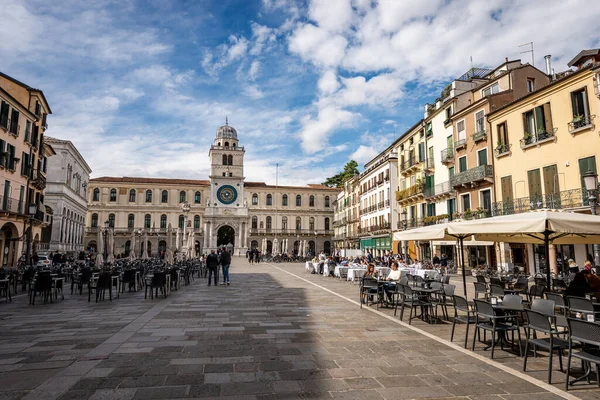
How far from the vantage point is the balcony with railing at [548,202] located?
55.3 ft

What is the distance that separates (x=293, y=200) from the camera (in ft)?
250

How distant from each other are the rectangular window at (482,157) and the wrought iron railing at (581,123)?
597cm

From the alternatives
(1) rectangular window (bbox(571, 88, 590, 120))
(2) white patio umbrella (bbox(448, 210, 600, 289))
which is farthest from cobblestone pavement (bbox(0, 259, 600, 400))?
(1) rectangular window (bbox(571, 88, 590, 120))

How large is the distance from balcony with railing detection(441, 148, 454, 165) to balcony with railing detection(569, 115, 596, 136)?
9223mm

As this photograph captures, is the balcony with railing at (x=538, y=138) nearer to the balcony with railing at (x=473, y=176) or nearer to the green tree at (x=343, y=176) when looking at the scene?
the balcony with railing at (x=473, y=176)

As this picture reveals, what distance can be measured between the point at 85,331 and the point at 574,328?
8264mm

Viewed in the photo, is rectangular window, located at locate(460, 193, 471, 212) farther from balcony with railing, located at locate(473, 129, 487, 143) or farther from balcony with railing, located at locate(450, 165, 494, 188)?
balcony with railing, located at locate(473, 129, 487, 143)

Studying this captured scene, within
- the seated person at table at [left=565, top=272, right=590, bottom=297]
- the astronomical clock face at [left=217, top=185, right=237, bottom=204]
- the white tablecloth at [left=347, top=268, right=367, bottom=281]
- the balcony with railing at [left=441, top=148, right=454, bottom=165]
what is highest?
the astronomical clock face at [left=217, top=185, right=237, bottom=204]

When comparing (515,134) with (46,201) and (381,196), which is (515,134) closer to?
(381,196)

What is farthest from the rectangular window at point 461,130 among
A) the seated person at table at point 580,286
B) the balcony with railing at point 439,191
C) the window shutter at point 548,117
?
the seated person at table at point 580,286

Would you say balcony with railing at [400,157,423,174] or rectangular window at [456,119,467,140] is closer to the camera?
rectangular window at [456,119,467,140]

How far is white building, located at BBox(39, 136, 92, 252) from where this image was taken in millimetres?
38562

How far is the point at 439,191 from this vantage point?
27828 mm

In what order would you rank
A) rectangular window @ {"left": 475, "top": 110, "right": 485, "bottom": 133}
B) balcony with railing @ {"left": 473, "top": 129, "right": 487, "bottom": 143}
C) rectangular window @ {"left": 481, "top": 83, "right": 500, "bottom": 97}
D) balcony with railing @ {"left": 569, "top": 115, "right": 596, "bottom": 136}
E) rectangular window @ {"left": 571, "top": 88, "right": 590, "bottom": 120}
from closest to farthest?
balcony with railing @ {"left": 569, "top": 115, "right": 596, "bottom": 136} → rectangular window @ {"left": 571, "top": 88, "right": 590, "bottom": 120} → balcony with railing @ {"left": 473, "top": 129, "right": 487, "bottom": 143} → rectangular window @ {"left": 475, "top": 110, "right": 485, "bottom": 133} → rectangular window @ {"left": 481, "top": 83, "right": 500, "bottom": 97}
